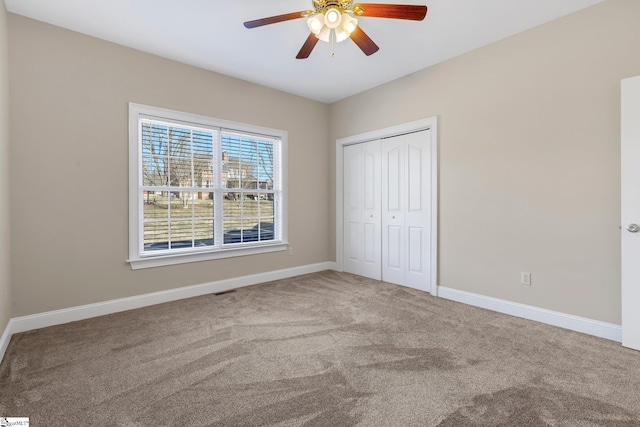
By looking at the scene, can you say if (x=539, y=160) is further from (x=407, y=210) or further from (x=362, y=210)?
(x=362, y=210)

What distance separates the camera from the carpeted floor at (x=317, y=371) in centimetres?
164

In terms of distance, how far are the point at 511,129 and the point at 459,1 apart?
1.33 m

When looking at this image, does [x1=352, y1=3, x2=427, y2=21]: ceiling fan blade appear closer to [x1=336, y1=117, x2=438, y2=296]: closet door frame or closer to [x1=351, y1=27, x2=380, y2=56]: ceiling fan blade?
[x1=351, y1=27, x2=380, y2=56]: ceiling fan blade

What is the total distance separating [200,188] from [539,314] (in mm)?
3964

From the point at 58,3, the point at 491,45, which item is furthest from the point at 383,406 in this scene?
the point at 58,3

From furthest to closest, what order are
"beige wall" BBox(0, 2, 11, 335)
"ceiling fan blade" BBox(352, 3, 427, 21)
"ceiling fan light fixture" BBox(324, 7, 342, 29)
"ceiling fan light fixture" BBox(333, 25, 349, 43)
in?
"beige wall" BBox(0, 2, 11, 335) < "ceiling fan light fixture" BBox(333, 25, 349, 43) < "ceiling fan light fixture" BBox(324, 7, 342, 29) < "ceiling fan blade" BBox(352, 3, 427, 21)

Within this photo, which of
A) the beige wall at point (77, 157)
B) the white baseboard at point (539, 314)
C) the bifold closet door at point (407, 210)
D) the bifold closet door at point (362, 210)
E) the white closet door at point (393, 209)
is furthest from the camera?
the bifold closet door at point (362, 210)

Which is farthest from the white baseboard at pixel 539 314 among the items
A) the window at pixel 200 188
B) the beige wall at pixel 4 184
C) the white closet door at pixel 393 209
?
the beige wall at pixel 4 184

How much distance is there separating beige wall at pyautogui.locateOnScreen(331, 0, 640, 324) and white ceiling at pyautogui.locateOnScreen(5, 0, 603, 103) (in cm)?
27

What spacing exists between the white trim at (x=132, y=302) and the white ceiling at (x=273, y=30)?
274 cm

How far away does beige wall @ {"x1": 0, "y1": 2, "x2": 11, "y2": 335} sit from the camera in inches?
94.0

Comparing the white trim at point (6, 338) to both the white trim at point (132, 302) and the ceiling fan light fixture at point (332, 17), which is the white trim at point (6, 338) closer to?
the white trim at point (132, 302)

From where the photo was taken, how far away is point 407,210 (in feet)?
13.5

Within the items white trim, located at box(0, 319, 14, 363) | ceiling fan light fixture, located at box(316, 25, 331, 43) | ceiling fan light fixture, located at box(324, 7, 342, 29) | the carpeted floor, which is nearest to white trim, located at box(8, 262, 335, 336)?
white trim, located at box(0, 319, 14, 363)
